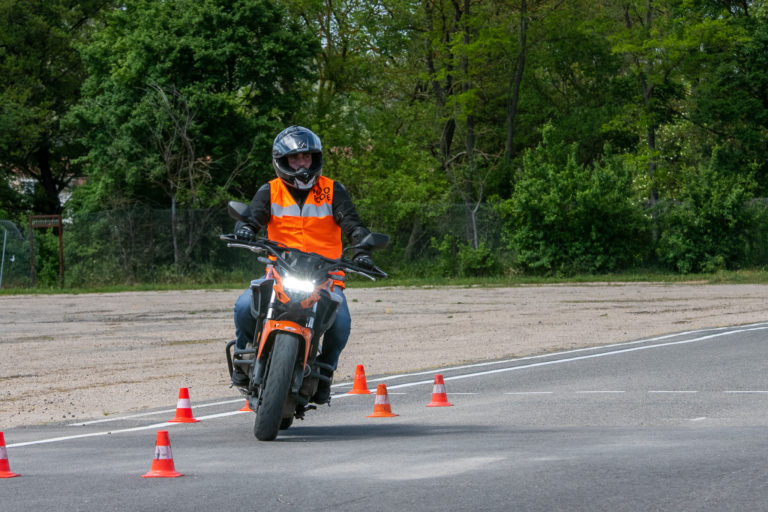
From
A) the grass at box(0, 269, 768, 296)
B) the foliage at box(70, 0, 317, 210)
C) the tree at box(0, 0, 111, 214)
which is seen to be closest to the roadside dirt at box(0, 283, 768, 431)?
the grass at box(0, 269, 768, 296)

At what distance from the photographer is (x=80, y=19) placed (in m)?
51.4

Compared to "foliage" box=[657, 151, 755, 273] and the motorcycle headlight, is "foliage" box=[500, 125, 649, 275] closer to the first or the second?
"foliage" box=[657, 151, 755, 273]

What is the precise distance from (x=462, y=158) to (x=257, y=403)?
40.6 m

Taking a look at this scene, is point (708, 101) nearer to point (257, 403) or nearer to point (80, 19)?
point (80, 19)

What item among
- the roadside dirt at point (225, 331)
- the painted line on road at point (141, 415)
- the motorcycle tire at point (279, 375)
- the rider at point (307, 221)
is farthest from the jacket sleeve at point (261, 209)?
the roadside dirt at point (225, 331)

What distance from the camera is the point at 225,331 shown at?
68.6ft

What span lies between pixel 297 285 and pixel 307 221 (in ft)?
2.17

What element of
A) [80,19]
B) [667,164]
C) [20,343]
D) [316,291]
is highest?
[80,19]

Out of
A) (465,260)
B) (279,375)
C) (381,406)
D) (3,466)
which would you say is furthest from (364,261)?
(465,260)

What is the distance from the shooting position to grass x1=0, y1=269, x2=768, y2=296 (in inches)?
1421

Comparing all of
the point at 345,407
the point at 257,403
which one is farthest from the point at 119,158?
the point at 257,403

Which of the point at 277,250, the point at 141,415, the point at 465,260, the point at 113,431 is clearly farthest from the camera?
the point at 465,260

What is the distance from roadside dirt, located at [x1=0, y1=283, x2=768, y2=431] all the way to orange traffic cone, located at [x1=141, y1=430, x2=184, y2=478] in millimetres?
4585

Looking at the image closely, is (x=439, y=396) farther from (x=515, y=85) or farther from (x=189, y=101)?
(x=515, y=85)
